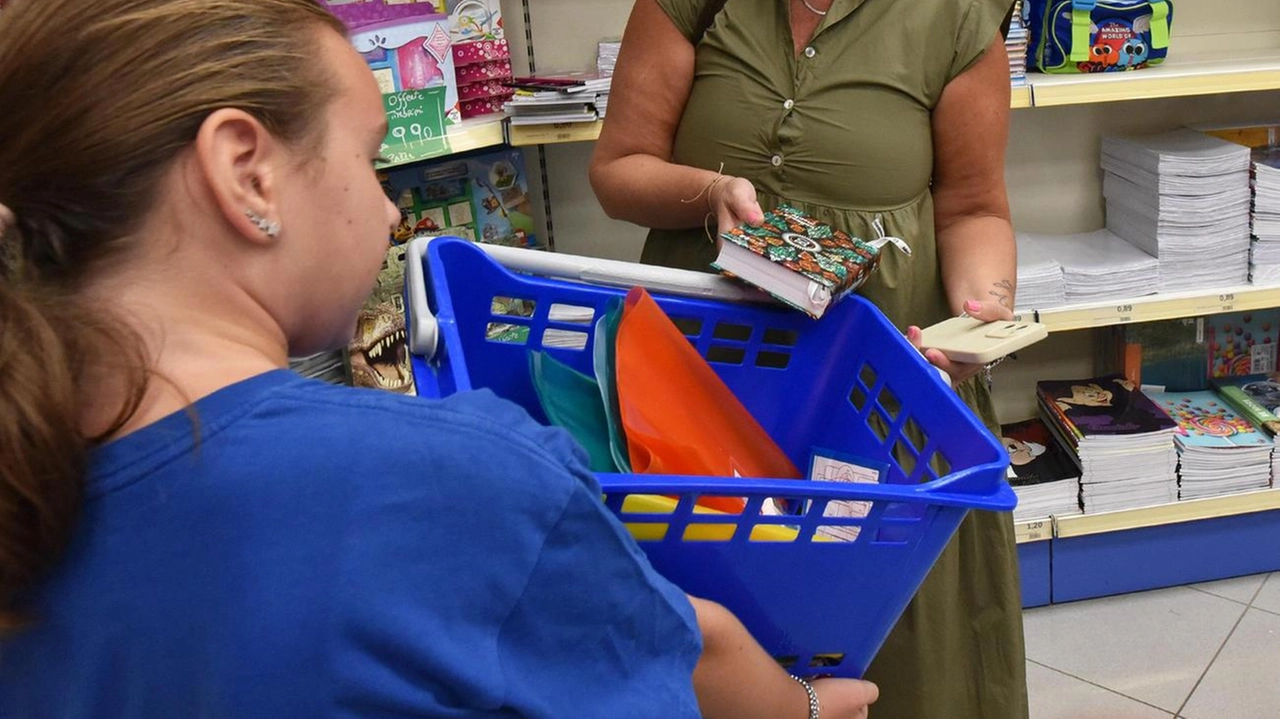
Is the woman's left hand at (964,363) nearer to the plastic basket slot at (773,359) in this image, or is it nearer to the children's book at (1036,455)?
the plastic basket slot at (773,359)

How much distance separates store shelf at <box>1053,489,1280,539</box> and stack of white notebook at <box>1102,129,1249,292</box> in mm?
501

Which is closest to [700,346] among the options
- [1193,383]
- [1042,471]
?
[1042,471]

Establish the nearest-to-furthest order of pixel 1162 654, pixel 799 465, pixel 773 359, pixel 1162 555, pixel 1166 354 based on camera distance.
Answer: pixel 799 465
pixel 773 359
pixel 1162 654
pixel 1162 555
pixel 1166 354

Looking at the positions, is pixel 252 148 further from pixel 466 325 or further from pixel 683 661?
pixel 466 325

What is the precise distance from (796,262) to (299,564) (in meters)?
0.71

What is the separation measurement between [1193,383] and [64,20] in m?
2.82

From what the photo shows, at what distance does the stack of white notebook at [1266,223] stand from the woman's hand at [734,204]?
1.65 m

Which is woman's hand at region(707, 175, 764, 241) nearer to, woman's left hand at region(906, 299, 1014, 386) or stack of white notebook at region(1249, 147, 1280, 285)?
woman's left hand at region(906, 299, 1014, 386)

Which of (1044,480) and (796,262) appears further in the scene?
(1044,480)

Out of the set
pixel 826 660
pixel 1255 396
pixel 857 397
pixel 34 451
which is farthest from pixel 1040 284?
pixel 34 451

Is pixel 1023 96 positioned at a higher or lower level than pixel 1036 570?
higher

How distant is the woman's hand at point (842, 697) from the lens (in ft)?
2.87

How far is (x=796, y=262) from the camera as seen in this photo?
3.70ft

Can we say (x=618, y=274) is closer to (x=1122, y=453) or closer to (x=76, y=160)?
(x=76, y=160)
